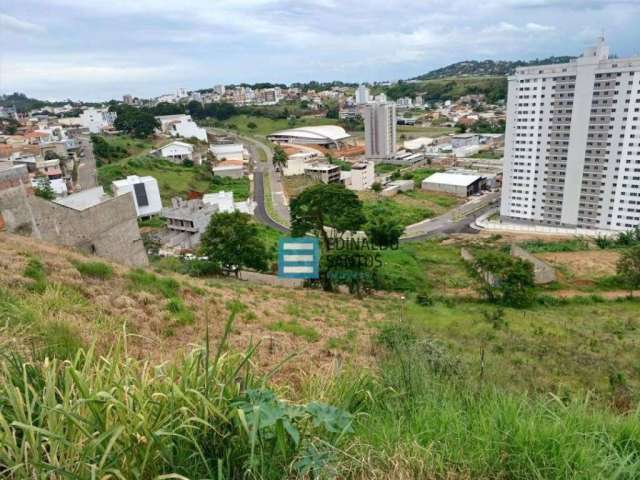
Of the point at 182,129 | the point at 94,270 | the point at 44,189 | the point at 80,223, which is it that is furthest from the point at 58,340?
the point at 182,129

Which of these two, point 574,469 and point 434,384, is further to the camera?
point 434,384

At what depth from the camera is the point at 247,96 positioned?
122375mm

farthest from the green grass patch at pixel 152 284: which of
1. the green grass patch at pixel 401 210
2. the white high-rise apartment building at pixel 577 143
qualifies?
the white high-rise apartment building at pixel 577 143

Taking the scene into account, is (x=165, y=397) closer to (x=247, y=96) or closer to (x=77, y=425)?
(x=77, y=425)

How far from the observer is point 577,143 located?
29484 mm

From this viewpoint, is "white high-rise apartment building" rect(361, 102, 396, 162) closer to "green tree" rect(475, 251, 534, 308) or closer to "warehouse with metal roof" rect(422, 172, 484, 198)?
"warehouse with metal roof" rect(422, 172, 484, 198)

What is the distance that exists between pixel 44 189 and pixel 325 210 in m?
21.0

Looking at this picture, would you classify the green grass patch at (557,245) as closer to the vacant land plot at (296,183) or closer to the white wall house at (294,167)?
the vacant land plot at (296,183)

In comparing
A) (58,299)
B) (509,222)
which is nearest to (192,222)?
(58,299)

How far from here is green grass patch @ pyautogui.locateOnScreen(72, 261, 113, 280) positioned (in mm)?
6965

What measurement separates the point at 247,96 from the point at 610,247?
114 metres

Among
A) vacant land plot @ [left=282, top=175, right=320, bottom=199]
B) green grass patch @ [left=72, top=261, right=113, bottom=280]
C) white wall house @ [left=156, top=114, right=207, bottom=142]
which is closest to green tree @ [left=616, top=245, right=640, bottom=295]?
green grass patch @ [left=72, top=261, right=113, bottom=280]

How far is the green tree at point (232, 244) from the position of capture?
17000mm

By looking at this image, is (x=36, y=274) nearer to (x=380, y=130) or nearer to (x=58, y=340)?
(x=58, y=340)
